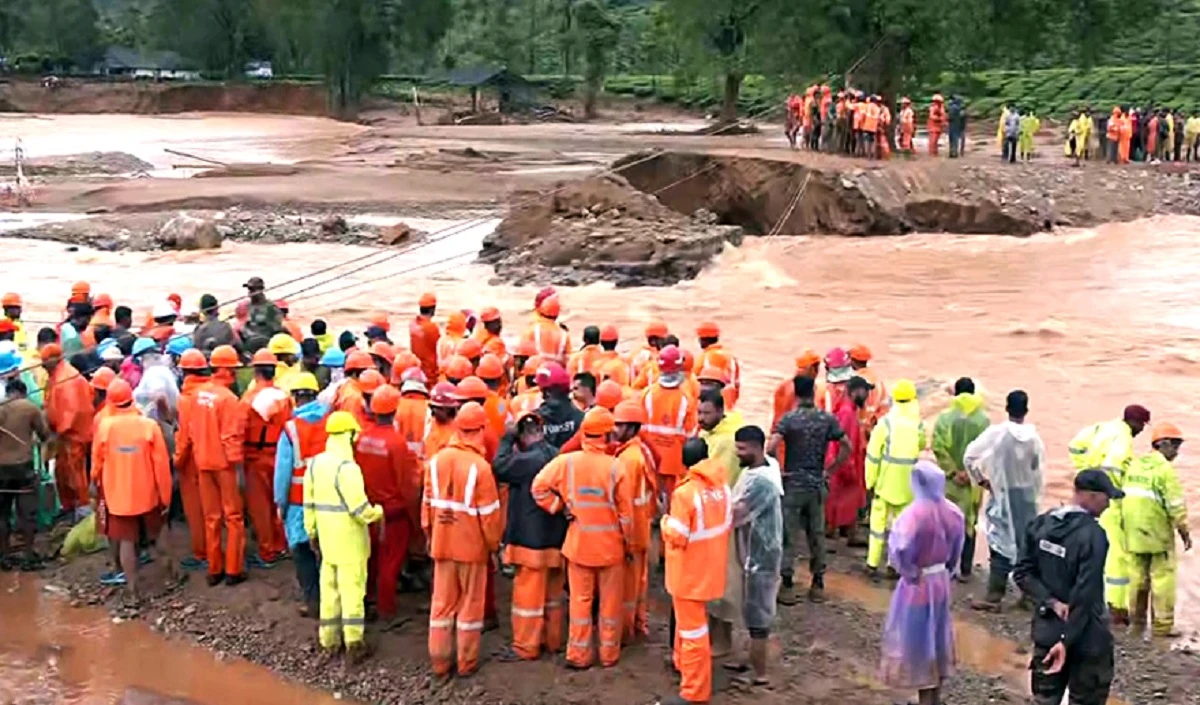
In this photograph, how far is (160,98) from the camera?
226 ft

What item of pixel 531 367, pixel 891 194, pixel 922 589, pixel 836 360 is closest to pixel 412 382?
pixel 531 367

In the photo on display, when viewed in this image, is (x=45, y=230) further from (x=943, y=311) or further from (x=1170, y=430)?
(x=1170, y=430)

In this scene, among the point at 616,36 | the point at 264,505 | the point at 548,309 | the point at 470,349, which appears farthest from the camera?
the point at 616,36

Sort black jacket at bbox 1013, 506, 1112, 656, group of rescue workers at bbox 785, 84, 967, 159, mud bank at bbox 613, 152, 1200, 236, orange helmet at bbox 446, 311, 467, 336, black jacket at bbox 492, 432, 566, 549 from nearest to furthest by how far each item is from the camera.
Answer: black jacket at bbox 1013, 506, 1112, 656, black jacket at bbox 492, 432, 566, 549, orange helmet at bbox 446, 311, 467, 336, mud bank at bbox 613, 152, 1200, 236, group of rescue workers at bbox 785, 84, 967, 159

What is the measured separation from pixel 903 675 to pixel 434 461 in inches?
112

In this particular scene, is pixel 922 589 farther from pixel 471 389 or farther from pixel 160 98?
pixel 160 98

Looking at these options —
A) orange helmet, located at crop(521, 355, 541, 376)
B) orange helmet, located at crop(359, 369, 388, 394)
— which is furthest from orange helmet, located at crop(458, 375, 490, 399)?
orange helmet, located at crop(521, 355, 541, 376)

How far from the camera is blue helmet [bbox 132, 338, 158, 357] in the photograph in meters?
10.5

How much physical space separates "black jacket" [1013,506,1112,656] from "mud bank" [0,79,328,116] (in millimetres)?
65932

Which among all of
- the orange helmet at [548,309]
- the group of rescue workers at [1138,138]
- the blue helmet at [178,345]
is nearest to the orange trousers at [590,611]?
the orange helmet at [548,309]

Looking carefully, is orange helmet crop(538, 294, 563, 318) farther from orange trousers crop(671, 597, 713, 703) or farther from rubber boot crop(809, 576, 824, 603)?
orange trousers crop(671, 597, 713, 703)

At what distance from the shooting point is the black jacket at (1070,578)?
6.26m

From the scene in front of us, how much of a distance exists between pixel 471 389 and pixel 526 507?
1.16m

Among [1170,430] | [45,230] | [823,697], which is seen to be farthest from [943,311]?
[45,230]
